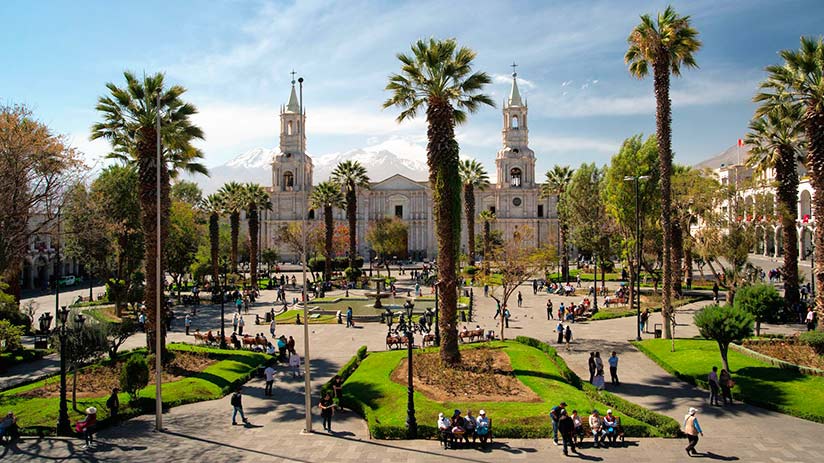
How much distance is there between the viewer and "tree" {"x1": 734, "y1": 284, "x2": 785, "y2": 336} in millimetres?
23562

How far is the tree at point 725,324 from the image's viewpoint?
17516 millimetres

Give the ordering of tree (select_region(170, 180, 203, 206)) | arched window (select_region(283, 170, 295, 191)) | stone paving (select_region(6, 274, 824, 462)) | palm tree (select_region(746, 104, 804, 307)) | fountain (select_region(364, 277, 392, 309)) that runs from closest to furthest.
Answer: stone paving (select_region(6, 274, 824, 462)), palm tree (select_region(746, 104, 804, 307)), fountain (select_region(364, 277, 392, 309)), tree (select_region(170, 180, 203, 206)), arched window (select_region(283, 170, 295, 191))

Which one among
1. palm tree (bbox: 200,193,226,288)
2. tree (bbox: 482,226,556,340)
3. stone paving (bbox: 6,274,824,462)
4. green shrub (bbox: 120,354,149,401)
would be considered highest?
palm tree (bbox: 200,193,226,288)

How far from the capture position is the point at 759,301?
2355 cm

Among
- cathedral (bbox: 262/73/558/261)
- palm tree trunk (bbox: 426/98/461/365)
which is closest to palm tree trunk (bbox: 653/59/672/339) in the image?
palm tree trunk (bbox: 426/98/461/365)

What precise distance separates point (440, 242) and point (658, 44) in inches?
521

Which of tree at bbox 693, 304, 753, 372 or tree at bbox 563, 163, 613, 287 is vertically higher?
tree at bbox 563, 163, 613, 287

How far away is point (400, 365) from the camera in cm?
1983

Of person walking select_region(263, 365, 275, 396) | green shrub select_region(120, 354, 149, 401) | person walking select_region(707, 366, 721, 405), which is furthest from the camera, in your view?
person walking select_region(263, 365, 275, 396)

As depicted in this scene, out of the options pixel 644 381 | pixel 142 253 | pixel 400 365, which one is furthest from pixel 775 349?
pixel 142 253

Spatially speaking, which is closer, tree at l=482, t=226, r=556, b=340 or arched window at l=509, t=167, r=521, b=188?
tree at l=482, t=226, r=556, b=340

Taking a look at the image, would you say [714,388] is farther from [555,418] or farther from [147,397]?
[147,397]

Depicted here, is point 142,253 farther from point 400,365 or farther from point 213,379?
point 400,365

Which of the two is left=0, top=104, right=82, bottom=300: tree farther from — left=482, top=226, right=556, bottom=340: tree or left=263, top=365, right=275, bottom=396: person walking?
left=482, top=226, right=556, bottom=340: tree
